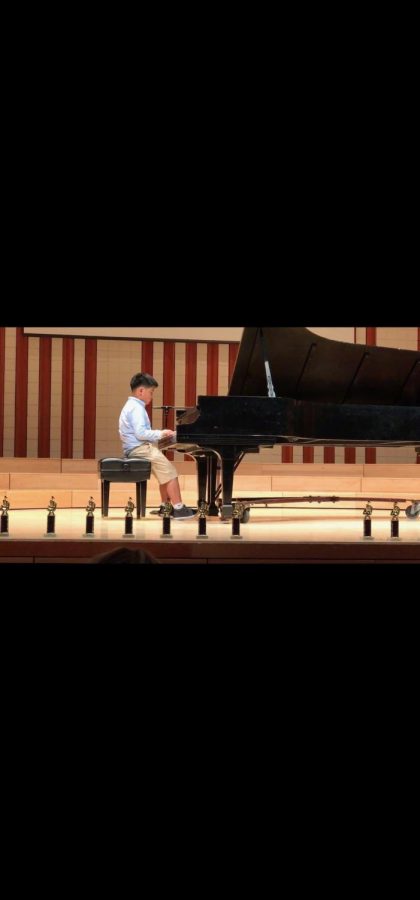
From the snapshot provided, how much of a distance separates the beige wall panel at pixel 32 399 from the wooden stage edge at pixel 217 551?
251 inches

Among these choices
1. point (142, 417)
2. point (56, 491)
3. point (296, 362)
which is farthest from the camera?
point (56, 491)

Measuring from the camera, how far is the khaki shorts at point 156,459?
621 centimetres

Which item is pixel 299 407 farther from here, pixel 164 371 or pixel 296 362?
pixel 164 371

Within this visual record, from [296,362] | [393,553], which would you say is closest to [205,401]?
[296,362]

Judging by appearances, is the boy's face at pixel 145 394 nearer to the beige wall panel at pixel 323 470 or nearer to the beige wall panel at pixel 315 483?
the beige wall panel at pixel 315 483

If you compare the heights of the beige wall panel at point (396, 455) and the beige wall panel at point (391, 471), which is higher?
the beige wall panel at point (396, 455)

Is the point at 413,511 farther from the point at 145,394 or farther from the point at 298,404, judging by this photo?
the point at 145,394

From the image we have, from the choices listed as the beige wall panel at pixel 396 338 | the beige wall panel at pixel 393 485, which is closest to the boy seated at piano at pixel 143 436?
the beige wall panel at pixel 393 485

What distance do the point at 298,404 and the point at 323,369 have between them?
0.81 m

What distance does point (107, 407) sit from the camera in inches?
406

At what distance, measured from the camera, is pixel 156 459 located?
20.5 feet
